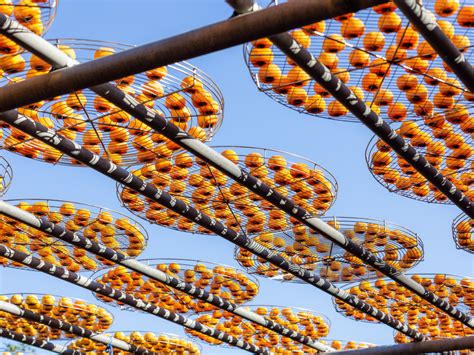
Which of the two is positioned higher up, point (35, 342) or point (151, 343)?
point (151, 343)

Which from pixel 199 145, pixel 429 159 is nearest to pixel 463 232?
pixel 429 159

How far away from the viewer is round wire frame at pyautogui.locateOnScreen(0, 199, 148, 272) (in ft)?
64.2

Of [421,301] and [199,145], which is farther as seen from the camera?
[421,301]

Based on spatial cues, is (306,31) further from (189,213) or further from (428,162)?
(189,213)

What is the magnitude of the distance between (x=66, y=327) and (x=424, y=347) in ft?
36.6

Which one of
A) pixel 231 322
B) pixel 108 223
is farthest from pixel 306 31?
pixel 231 322

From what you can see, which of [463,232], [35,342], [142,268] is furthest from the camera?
[35,342]

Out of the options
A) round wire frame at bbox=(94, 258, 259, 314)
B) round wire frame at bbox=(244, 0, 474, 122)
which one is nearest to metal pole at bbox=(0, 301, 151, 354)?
round wire frame at bbox=(94, 258, 259, 314)

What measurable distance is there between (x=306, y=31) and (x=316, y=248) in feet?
31.9

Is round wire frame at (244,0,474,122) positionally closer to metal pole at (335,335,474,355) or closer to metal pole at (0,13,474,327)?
metal pole at (0,13,474,327)

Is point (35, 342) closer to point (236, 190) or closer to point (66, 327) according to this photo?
point (66, 327)

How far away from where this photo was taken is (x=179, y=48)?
1127cm

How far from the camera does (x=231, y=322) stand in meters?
27.7

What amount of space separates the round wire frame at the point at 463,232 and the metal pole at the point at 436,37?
25.5 ft
